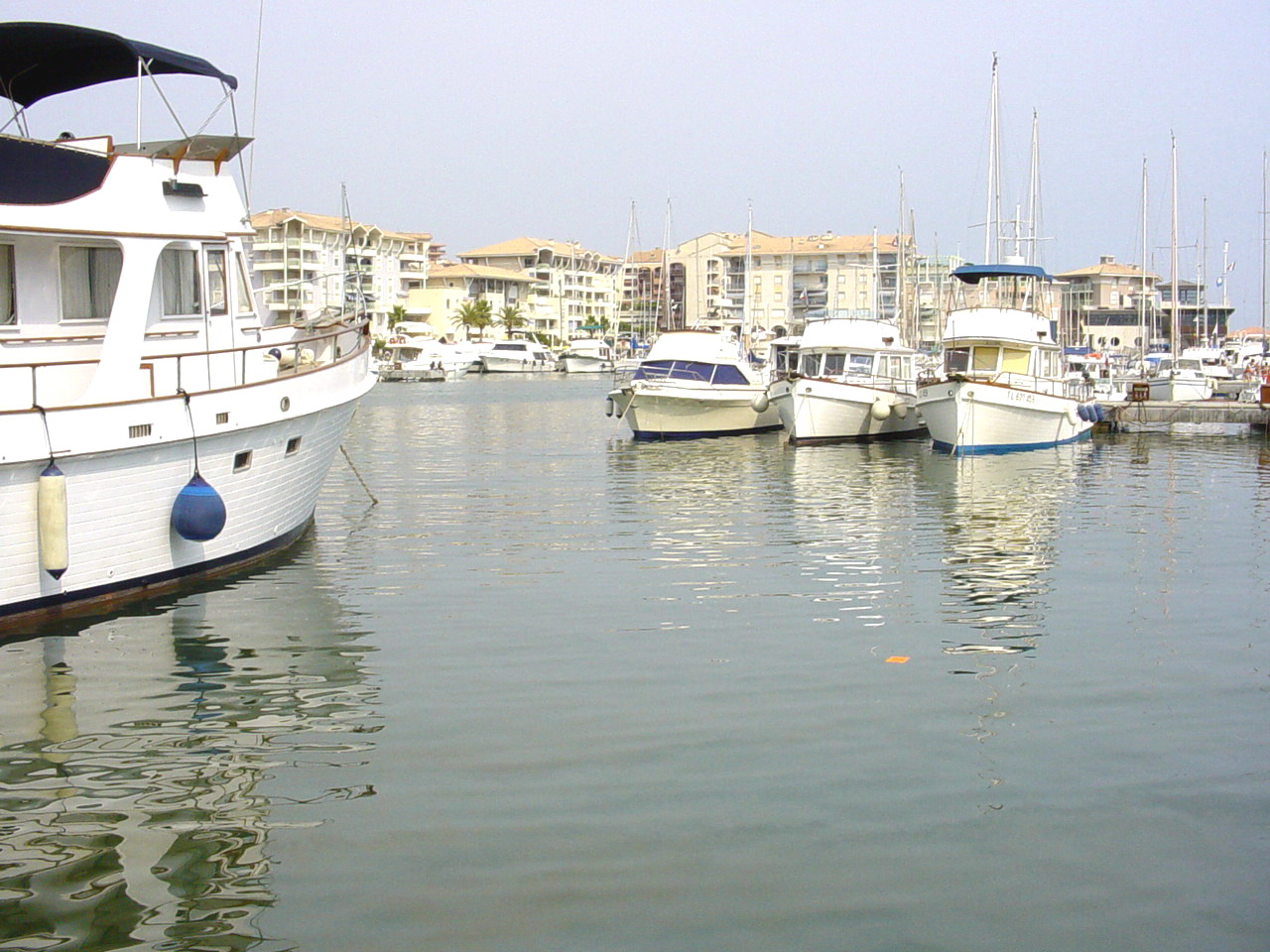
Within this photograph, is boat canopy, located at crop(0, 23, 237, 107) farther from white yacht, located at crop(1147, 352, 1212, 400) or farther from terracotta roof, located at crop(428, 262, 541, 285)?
terracotta roof, located at crop(428, 262, 541, 285)

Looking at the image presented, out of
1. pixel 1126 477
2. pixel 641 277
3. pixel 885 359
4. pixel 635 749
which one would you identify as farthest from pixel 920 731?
pixel 641 277

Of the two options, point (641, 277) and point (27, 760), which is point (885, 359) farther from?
point (641, 277)

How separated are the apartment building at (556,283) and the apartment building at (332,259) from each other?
15.9 meters

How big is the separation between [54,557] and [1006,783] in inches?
353

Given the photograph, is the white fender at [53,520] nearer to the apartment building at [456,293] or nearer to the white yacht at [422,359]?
the white yacht at [422,359]

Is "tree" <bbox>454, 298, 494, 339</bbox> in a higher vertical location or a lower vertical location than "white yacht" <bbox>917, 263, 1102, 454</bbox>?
higher

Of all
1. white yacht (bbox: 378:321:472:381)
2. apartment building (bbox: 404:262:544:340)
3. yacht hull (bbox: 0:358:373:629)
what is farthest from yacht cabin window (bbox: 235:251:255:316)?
apartment building (bbox: 404:262:544:340)

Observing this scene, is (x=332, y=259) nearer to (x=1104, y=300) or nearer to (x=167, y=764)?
(x=1104, y=300)

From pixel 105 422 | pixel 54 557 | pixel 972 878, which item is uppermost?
pixel 105 422

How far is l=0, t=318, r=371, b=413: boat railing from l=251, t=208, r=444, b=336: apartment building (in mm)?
74586

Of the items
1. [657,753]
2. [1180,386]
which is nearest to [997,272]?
[1180,386]

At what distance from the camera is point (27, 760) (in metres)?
9.15

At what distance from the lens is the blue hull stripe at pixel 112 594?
12758 mm

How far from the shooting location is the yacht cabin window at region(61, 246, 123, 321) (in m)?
15.1
